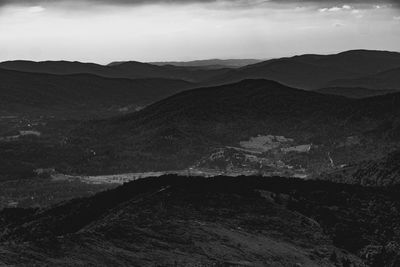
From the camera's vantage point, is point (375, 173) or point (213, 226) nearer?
point (213, 226)

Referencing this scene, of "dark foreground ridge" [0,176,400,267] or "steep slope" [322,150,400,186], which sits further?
"steep slope" [322,150,400,186]

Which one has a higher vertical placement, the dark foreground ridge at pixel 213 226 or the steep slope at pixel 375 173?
the dark foreground ridge at pixel 213 226

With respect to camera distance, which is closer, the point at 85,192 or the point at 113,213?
the point at 113,213

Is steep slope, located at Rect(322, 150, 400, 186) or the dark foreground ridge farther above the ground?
the dark foreground ridge

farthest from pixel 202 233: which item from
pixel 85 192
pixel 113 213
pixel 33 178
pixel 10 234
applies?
pixel 33 178

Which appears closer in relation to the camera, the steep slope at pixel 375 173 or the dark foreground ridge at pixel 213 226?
the dark foreground ridge at pixel 213 226

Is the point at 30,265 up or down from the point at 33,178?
up

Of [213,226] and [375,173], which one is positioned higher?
[213,226]

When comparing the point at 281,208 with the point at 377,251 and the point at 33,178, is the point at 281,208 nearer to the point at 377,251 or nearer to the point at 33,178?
the point at 377,251
